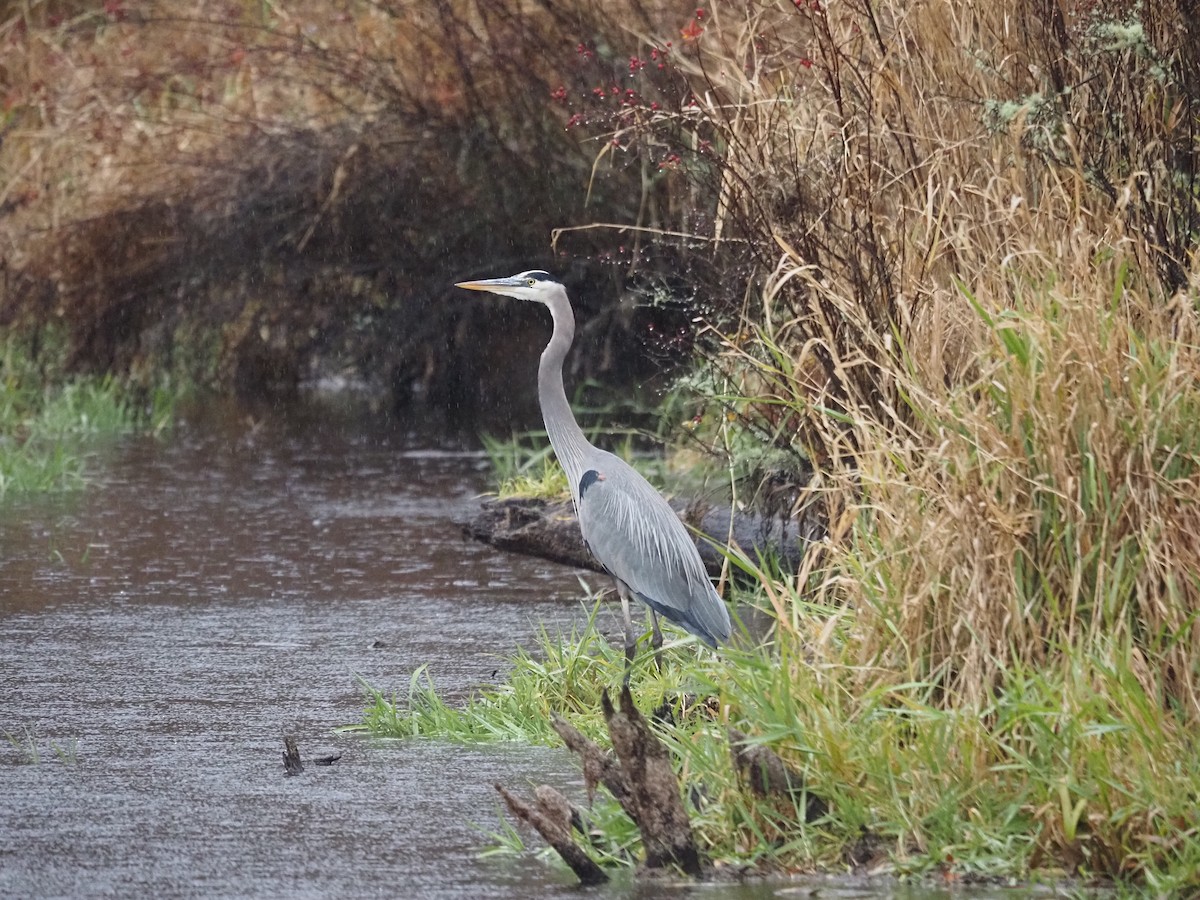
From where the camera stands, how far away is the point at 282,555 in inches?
328

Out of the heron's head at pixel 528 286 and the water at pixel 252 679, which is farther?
the heron's head at pixel 528 286

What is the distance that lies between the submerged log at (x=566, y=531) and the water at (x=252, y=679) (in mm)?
116

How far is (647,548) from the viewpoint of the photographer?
220 inches

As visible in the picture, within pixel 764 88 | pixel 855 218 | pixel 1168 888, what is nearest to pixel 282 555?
pixel 764 88

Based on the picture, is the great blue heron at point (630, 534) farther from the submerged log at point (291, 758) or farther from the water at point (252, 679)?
the submerged log at point (291, 758)

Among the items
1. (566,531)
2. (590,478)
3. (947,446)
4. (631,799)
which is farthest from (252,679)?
(947,446)

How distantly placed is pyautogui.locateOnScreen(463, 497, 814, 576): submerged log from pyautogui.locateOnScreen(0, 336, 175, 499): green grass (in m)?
3.46

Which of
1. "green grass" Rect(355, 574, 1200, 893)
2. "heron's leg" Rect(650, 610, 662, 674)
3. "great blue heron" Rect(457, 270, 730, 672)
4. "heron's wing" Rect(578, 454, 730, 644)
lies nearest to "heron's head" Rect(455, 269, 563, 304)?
"great blue heron" Rect(457, 270, 730, 672)

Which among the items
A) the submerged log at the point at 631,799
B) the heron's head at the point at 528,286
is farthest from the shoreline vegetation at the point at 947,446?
the heron's head at the point at 528,286

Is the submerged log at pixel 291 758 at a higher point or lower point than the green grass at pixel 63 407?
higher

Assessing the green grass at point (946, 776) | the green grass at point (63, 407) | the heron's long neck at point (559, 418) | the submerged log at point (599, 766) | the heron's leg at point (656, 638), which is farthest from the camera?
the green grass at point (63, 407)

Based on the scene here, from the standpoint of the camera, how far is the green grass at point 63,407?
1205 cm

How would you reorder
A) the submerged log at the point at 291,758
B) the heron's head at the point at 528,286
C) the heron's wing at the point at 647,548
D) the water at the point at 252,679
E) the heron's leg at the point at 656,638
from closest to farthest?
the water at the point at 252,679
the submerged log at the point at 291,758
the heron's wing at the point at 647,548
the heron's leg at the point at 656,638
the heron's head at the point at 528,286

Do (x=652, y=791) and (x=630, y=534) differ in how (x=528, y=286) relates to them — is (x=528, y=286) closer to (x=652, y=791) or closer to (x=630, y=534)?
(x=630, y=534)
